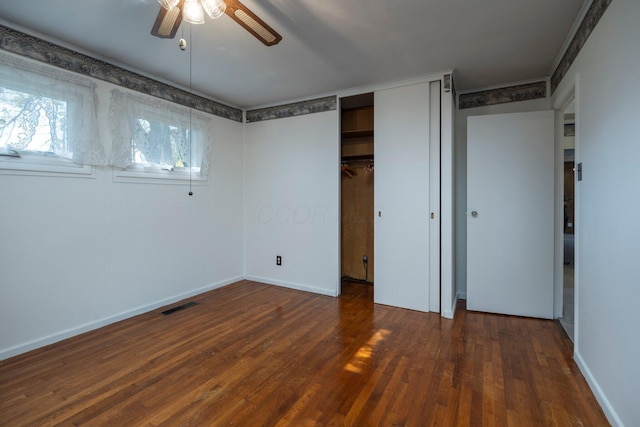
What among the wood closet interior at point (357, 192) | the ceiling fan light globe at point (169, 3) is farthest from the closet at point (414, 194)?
the ceiling fan light globe at point (169, 3)

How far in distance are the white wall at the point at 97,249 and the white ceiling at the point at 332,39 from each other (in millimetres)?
608

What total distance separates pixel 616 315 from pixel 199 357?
2.62 meters

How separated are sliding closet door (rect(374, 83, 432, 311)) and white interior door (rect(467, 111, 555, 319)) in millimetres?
514

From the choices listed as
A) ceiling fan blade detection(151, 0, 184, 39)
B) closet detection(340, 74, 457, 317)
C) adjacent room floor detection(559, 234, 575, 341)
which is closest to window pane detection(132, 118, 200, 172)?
ceiling fan blade detection(151, 0, 184, 39)

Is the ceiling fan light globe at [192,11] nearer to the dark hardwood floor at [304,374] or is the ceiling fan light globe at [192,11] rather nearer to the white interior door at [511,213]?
the dark hardwood floor at [304,374]

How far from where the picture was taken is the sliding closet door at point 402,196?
3.04 meters

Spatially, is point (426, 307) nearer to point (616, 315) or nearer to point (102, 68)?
point (616, 315)

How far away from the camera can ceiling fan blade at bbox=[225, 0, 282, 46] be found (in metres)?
1.51

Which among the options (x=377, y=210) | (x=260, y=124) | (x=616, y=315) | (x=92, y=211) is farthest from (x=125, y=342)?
(x=616, y=315)

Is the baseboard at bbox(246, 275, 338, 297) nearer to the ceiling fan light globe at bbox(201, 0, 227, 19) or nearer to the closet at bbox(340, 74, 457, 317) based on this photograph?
the closet at bbox(340, 74, 457, 317)

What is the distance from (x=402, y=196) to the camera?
316 cm

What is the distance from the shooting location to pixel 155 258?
3129 mm

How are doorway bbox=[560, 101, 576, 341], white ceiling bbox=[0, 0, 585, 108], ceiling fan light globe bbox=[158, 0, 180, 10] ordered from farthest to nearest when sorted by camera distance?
doorway bbox=[560, 101, 576, 341], white ceiling bbox=[0, 0, 585, 108], ceiling fan light globe bbox=[158, 0, 180, 10]

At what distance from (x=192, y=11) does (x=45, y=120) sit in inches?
65.7
